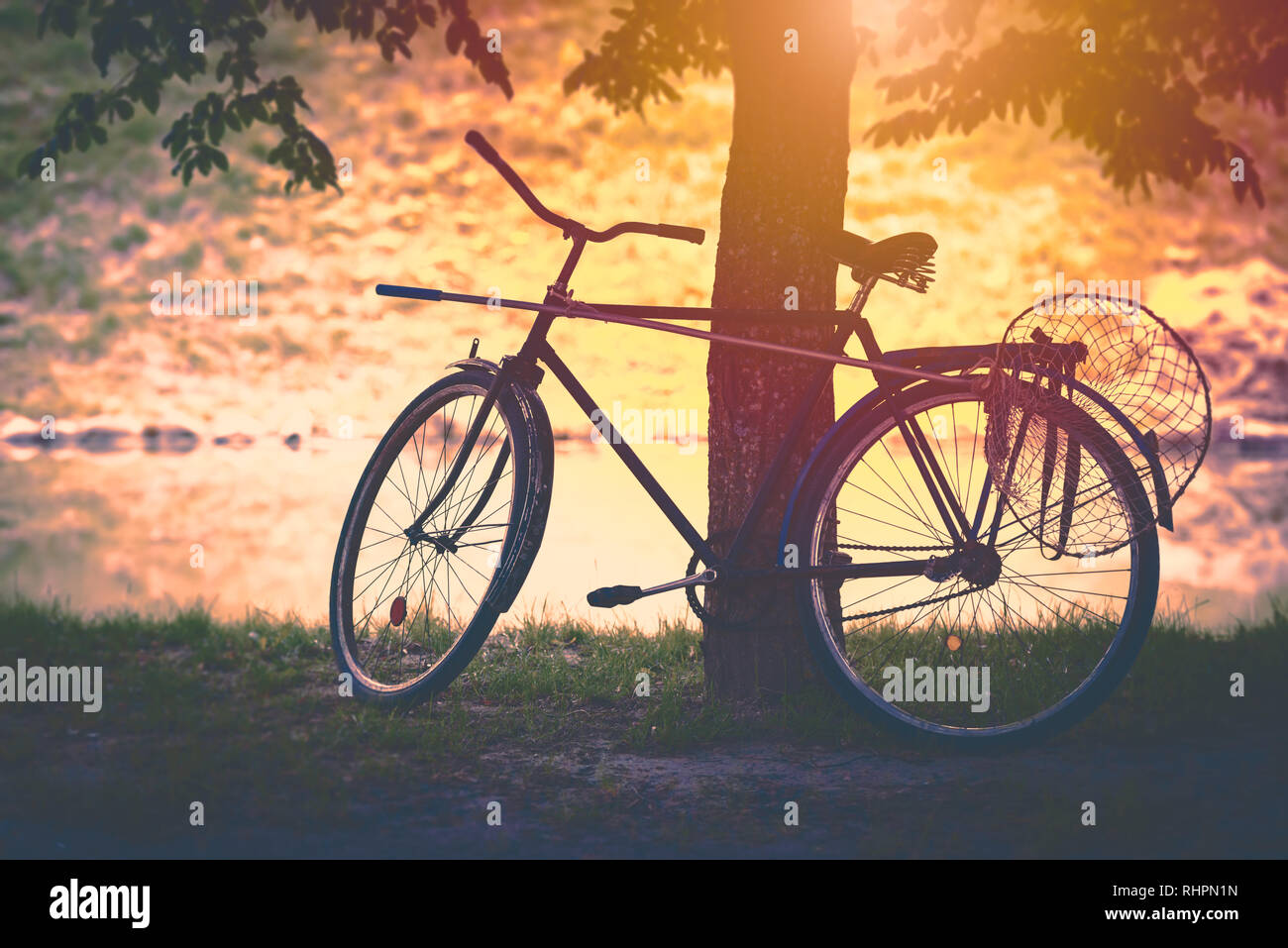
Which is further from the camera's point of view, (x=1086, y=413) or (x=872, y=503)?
(x=872, y=503)

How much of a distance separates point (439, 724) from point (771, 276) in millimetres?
1874

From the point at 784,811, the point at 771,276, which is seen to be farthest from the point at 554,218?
the point at 784,811

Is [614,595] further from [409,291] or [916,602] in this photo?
[409,291]

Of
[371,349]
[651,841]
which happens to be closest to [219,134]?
[651,841]

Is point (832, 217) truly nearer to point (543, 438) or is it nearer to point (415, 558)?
point (543, 438)

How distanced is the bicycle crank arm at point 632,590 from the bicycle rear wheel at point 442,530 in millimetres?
267

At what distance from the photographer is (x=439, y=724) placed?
3881mm

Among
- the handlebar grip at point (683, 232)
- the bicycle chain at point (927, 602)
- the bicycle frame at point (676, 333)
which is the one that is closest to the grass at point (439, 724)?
the bicycle chain at point (927, 602)

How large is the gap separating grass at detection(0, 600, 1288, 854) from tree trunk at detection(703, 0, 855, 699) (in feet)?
0.80

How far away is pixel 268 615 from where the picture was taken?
5.45m

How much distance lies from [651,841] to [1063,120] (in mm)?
5450

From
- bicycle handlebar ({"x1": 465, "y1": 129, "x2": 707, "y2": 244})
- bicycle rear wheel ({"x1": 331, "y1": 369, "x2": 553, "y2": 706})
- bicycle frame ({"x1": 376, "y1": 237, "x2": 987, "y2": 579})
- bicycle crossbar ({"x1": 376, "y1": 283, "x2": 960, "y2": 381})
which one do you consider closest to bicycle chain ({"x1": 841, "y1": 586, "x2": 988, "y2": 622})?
bicycle frame ({"x1": 376, "y1": 237, "x2": 987, "y2": 579})

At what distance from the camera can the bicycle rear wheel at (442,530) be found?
3.75m

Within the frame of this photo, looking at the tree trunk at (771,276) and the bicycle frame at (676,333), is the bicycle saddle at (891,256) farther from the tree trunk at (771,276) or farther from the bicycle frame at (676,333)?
the tree trunk at (771,276)
